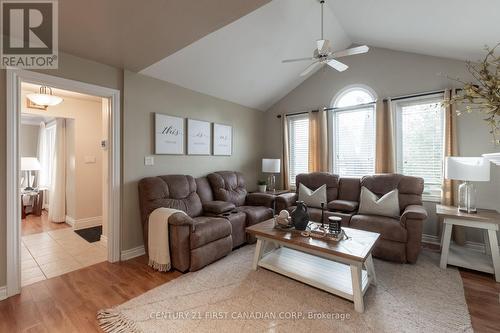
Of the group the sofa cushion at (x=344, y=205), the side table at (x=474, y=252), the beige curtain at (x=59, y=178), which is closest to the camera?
the side table at (x=474, y=252)

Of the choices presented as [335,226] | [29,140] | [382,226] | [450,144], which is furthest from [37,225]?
[450,144]

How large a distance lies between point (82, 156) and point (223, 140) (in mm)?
2773

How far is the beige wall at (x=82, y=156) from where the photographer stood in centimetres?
440

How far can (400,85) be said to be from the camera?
381 cm

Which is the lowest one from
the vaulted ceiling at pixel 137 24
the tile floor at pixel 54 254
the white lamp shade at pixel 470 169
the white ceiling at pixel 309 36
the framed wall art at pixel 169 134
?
the tile floor at pixel 54 254

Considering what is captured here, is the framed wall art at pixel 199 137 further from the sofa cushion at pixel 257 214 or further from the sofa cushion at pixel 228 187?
the sofa cushion at pixel 257 214

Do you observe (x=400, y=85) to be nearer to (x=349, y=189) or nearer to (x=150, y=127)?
(x=349, y=189)

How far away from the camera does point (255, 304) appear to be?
81.0 inches

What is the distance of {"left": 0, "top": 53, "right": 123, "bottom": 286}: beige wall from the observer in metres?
2.15

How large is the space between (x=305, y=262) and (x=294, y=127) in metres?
3.25

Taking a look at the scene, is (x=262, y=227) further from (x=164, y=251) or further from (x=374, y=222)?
(x=374, y=222)

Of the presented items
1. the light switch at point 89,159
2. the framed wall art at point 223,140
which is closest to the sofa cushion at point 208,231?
the framed wall art at point 223,140

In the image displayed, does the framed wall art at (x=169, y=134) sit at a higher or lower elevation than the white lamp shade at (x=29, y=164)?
higher

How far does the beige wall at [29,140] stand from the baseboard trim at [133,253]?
18.7 feet
